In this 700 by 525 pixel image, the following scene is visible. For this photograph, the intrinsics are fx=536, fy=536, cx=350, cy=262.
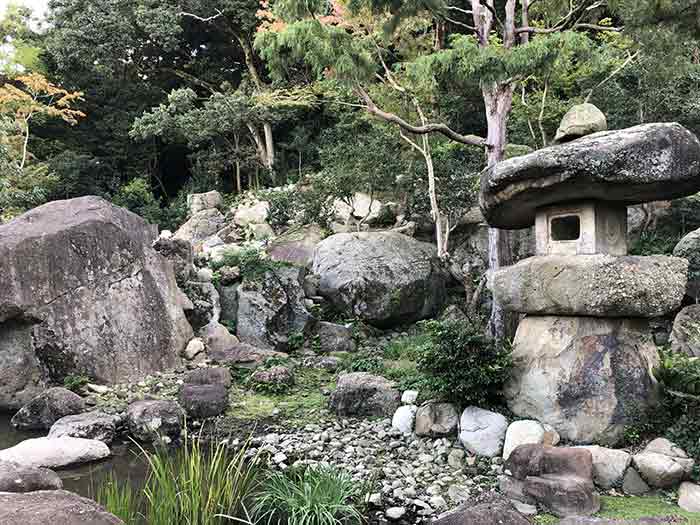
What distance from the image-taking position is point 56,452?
5.34 metres

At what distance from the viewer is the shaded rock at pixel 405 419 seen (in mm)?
5977

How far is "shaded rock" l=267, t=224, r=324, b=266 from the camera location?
1282cm

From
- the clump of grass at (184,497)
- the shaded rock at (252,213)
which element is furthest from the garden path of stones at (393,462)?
the shaded rock at (252,213)

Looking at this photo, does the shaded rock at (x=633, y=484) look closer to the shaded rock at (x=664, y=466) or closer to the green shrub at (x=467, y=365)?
the shaded rock at (x=664, y=466)

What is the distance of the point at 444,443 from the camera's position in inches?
218

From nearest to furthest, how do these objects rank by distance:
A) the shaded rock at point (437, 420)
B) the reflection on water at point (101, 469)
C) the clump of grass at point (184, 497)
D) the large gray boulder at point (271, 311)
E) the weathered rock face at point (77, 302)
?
the clump of grass at point (184, 497) → the reflection on water at point (101, 469) → the shaded rock at point (437, 420) → the weathered rock face at point (77, 302) → the large gray boulder at point (271, 311)

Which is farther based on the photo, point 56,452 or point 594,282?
point 56,452

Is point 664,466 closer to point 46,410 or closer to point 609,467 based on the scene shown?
point 609,467

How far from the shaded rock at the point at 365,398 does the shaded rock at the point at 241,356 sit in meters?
2.50

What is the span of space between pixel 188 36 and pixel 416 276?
1528 cm

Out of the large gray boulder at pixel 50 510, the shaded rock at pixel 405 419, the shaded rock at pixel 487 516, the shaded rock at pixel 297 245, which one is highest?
the shaded rock at pixel 297 245

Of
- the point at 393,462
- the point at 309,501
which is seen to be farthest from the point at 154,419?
the point at 309,501

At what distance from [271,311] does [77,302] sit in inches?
138

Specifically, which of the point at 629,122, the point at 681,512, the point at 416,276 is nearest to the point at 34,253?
the point at 416,276
